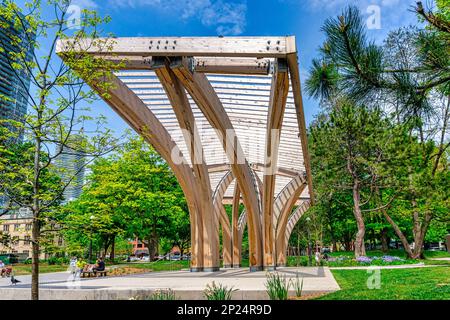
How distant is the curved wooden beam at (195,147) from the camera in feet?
34.3

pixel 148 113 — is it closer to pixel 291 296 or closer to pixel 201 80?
pixel 201 80

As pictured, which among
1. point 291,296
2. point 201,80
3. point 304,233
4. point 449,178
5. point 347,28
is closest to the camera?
point 347,28

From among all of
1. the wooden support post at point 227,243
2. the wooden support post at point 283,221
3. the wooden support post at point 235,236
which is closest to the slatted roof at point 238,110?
the wooden support post at point 283,221

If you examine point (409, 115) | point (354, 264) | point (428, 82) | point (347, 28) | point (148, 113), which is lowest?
point (354, 264)

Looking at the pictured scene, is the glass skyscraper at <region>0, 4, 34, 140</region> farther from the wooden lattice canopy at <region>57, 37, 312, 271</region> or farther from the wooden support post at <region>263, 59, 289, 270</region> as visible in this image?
the wooden support post at <region>263, 59, 289, 270</region>

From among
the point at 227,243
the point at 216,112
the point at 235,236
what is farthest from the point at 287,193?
the point at 216,112

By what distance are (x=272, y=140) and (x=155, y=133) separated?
4.17 meters

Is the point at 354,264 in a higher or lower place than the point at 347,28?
lower

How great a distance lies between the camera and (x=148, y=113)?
12.9m

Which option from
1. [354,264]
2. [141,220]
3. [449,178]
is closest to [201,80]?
[449,178]

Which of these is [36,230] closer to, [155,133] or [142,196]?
[155,133]

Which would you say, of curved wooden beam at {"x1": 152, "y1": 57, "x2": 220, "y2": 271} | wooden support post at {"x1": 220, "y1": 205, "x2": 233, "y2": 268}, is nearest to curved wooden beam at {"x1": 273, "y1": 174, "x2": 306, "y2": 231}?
wooden support post at {"x1": 220, "y1": 205, "x2": 233, "y2": 268}

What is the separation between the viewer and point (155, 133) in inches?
522

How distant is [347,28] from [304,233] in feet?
129
